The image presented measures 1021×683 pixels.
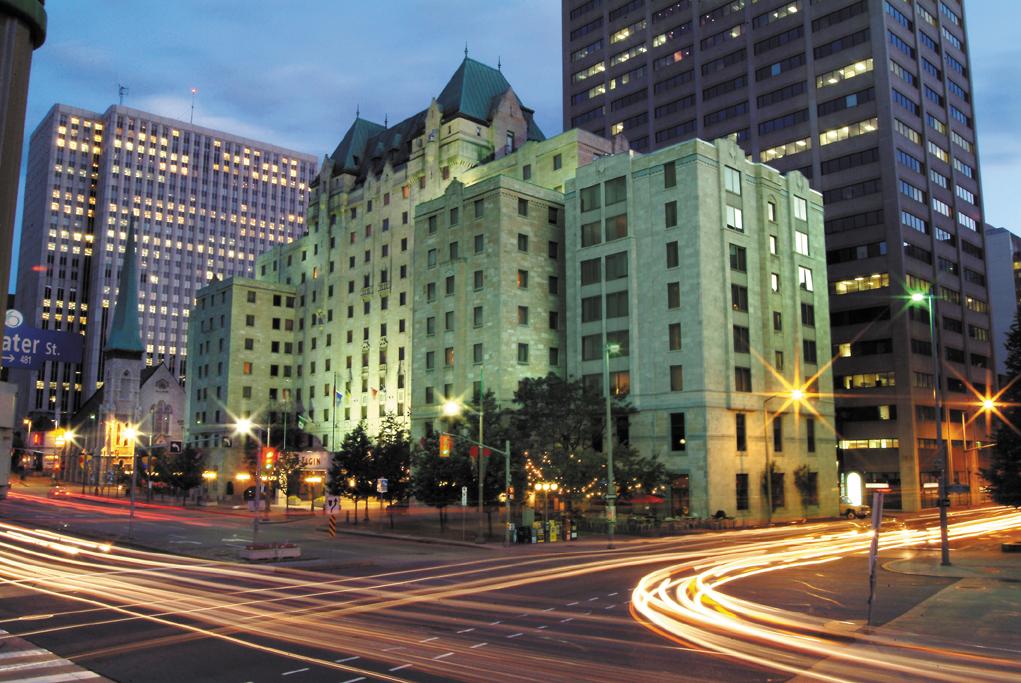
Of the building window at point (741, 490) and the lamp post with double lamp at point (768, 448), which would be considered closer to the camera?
the building window at point (741, 490)

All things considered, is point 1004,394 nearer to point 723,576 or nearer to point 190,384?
point 723,576

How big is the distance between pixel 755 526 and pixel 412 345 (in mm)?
40179

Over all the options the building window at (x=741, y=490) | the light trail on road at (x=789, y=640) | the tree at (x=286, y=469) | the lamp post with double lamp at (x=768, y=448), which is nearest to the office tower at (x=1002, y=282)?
the lamp post with double lamp at (x=768, y=448)

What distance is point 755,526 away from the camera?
208 ft

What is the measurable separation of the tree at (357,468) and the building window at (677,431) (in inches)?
958

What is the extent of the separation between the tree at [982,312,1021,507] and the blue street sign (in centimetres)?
4497

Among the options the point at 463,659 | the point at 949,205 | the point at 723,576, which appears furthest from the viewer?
the point at 949,205

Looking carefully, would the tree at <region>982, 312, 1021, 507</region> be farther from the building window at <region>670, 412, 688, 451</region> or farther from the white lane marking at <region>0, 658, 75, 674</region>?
the white lane marking at <region>0, 658, 75, 674</region>

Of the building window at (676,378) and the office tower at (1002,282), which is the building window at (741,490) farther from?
the office tower at (1002,282)

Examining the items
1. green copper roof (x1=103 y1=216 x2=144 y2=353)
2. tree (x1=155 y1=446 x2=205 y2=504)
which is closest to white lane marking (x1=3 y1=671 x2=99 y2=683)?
tree (x1=155 y1=446 x2=205 y2=504)

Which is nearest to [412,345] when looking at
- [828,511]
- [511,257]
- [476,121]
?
[511,257]

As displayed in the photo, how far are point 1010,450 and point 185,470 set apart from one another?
8014 centimetres

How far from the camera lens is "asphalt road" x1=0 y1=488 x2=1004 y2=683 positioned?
631 inches

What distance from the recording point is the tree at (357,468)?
6488 centimetres
